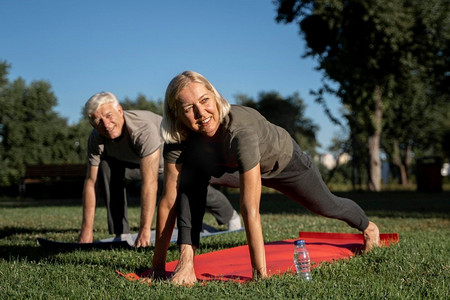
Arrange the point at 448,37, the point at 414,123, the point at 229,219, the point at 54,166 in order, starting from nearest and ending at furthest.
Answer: the point at 229,219
the point at 54,166
the point at 448,37
the point at 414,123

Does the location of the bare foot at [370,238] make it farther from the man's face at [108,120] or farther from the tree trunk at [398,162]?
the tree trunk at [398,162]

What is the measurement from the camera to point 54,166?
65.1 ft

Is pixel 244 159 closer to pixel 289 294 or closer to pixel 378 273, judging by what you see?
pixel 289 294

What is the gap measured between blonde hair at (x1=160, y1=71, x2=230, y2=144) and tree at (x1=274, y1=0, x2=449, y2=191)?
19.2m

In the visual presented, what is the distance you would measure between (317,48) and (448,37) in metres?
5.78

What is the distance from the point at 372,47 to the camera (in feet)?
76.6

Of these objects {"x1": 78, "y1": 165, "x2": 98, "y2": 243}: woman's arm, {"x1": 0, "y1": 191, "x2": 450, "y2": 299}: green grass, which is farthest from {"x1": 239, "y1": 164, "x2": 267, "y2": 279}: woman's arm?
{"x1": 78, "y1": 165, "x2": 98, "y2": 243}: woman's arm

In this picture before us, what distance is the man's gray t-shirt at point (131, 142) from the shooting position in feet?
17.1

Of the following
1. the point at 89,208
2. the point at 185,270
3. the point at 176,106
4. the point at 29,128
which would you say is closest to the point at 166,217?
the point at 185,270

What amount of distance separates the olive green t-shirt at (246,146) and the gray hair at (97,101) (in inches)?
64.9

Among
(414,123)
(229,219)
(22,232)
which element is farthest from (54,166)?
(414,123)

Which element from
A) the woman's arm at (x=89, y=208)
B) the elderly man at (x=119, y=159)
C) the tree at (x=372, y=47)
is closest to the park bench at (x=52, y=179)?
the tree at (x=372, y=47)

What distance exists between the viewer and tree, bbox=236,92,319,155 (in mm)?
32750


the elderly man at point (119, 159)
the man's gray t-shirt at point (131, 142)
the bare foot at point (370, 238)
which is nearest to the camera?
the bare foot at point (370, 238)
